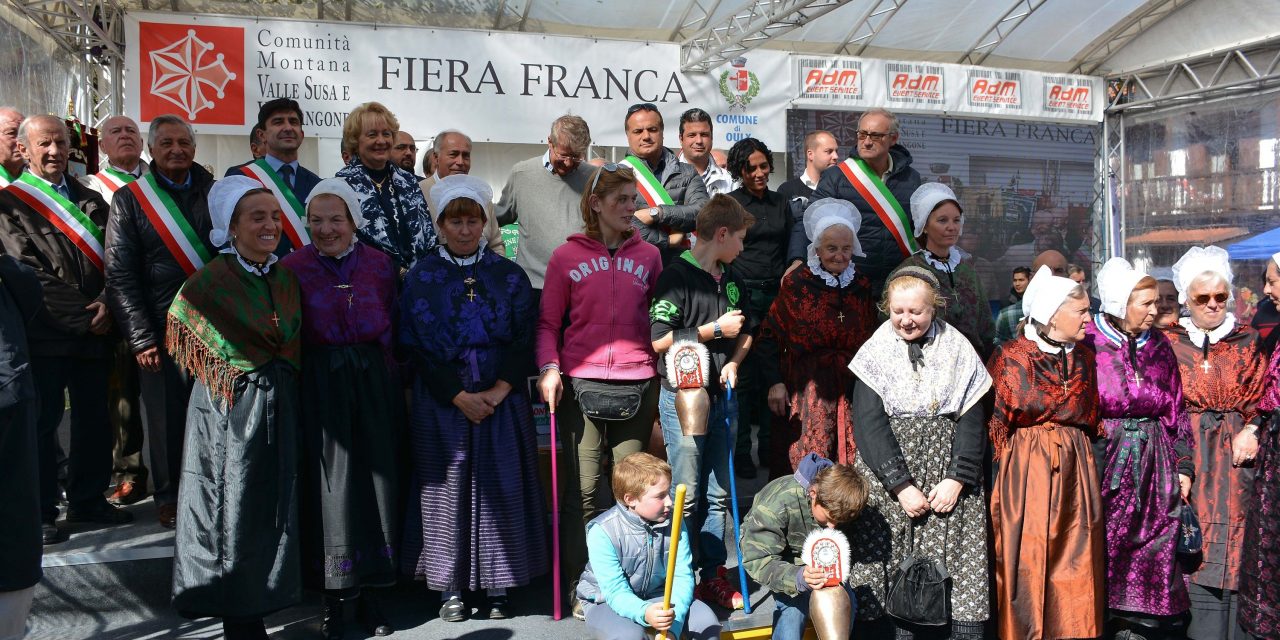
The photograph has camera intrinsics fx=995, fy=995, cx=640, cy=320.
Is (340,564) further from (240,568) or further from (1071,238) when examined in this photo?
(1071,238)

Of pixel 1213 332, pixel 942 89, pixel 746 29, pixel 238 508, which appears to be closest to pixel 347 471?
pixel 238 508

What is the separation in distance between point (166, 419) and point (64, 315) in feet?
2.02

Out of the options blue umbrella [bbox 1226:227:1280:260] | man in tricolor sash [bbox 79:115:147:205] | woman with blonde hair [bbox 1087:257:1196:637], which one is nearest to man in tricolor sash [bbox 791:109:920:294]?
woman with blonde hair [bbox 1087:257:1196:637]

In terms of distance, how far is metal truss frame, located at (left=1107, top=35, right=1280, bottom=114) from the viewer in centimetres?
980

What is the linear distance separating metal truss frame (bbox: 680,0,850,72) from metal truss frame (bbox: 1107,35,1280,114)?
4195 mm

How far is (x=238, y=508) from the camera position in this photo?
3.42m

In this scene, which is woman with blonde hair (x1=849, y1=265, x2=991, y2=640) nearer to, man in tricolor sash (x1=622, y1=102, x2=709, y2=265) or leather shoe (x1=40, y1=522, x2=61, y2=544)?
man in tricolor sash (x1=622, y1=102, x2=709, y2=265)

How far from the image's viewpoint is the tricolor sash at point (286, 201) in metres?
4.53

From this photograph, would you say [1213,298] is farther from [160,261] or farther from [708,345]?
[160,261]

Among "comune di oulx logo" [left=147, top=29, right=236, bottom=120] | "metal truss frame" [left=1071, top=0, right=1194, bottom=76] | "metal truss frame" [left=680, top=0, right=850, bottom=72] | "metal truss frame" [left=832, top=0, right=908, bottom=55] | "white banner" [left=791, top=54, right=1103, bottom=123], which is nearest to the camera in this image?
"comune di oulx logo" [left=147, top=29, right=236, bottom=120]

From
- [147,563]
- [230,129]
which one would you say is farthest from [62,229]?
[230,129]

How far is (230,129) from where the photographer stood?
8148mm

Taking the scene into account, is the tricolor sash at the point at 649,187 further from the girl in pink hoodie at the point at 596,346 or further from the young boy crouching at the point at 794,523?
the young boy crouching at the point at 794,523

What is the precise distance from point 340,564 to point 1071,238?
9.92 m
